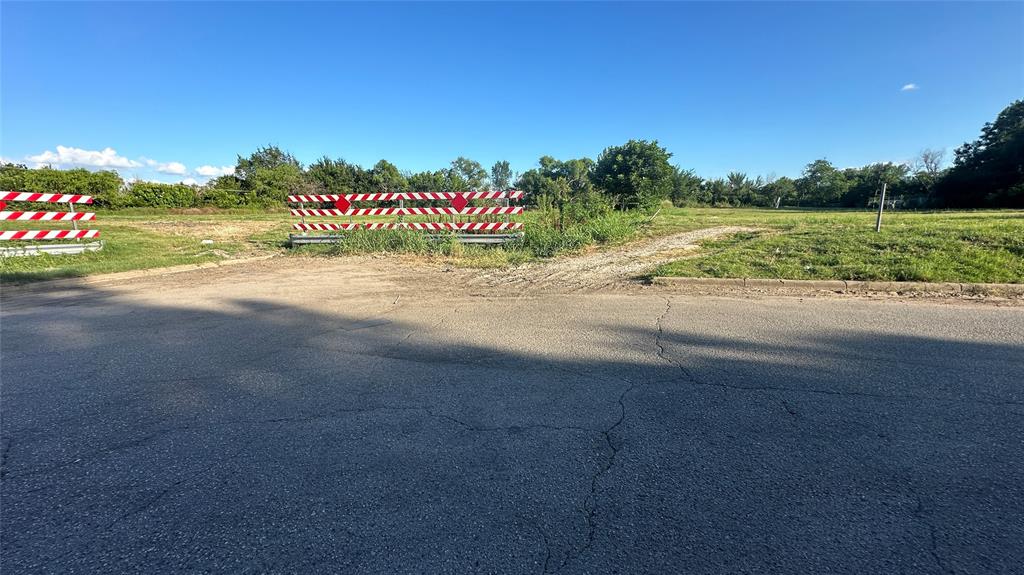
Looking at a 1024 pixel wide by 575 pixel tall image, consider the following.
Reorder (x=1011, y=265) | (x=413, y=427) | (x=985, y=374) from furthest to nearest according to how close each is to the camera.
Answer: (x=1011, y=265) < (x=985, y=374) < (x=413, y=427)

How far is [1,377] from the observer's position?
395 centimetres

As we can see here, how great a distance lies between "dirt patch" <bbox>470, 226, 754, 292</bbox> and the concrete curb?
1339 mm

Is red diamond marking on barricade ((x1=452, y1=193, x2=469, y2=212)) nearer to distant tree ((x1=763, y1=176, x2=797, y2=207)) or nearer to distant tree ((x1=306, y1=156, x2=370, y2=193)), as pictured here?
distant tree ((x1=306, y1=156, x2=370, y2=193))

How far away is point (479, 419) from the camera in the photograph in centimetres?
308

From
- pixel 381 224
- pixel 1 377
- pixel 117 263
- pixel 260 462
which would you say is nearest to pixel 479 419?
pixel 260 462

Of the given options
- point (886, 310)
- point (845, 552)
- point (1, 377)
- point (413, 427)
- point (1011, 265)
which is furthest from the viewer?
point (1011, 265)

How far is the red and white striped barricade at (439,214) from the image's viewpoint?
1262 cm

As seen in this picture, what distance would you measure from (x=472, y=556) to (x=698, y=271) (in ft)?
24.3

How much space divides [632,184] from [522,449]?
33.5 meters

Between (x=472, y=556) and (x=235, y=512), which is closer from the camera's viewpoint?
(x=472, y=556)

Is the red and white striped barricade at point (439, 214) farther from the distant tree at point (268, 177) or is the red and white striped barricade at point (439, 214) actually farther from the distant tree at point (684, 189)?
the distant tree at point (684, 189)

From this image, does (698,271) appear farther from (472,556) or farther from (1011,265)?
(472,556)

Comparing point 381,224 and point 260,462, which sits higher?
point 381,224

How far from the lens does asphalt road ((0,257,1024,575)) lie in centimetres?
198
